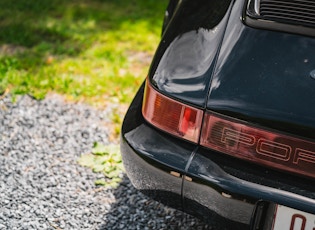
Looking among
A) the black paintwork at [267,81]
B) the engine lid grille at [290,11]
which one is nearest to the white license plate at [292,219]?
the black paintwork at [267,81]

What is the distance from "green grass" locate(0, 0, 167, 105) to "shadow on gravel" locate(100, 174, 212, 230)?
116cm

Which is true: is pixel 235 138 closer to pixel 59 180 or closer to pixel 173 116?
pixel 173 116

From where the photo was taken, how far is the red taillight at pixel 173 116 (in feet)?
7.35

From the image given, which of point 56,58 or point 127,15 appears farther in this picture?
point 127,15

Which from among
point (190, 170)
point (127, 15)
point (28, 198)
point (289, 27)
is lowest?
point (28, 198)

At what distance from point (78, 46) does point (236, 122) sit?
117 inches

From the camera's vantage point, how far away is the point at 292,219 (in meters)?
2.03

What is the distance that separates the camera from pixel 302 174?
6.88ft

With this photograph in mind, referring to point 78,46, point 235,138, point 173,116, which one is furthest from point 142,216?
point 78,46

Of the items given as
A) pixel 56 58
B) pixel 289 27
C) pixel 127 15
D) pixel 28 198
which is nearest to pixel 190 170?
pixel 289 27

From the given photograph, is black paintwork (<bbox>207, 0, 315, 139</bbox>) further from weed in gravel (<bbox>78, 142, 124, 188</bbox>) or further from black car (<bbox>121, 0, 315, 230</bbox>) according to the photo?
weed in gravel (<bbox>78, 142, 124, 188</bbox>)

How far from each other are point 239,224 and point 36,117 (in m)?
2.08

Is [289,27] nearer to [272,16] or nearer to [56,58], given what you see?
[272,16]

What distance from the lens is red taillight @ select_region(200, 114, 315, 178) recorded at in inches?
82.0
